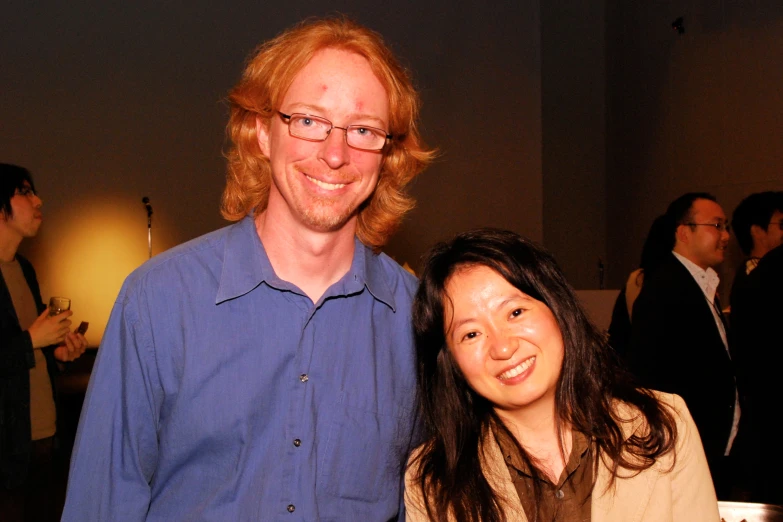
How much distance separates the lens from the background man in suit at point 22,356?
2.95 meters

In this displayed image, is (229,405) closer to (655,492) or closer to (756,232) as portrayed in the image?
(655,492)

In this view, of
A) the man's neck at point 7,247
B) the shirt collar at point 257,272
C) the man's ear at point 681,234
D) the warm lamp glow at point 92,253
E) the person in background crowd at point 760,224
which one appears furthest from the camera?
the warm lamp glow at point 92,253

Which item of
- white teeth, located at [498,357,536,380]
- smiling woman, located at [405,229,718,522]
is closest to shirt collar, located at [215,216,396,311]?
smiling woman, located at [405,229,718,522]

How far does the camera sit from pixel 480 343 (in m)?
1.65

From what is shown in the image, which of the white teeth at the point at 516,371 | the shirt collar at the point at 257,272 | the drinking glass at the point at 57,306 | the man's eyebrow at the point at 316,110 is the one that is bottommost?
the drinking glass at the point at 57,306

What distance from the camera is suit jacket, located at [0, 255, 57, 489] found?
2932mm

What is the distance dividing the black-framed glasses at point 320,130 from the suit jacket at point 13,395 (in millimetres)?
1914

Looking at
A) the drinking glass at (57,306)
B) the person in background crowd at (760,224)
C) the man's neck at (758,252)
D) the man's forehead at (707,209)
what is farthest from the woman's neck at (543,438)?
the man's neck at (758,252)

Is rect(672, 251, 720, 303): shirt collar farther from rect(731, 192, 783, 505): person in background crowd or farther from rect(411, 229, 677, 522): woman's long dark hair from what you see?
rect(411, 229, 677, 522): woman's long dark hair

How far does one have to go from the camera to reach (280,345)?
1636 millimetres

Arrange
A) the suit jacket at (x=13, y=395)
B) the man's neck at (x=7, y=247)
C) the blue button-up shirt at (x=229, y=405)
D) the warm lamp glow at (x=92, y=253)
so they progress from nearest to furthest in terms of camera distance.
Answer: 1. the blue button-up shirt at (x=229, y=405)
2. the suit jacket at (x=13, y=395)
3. the man's neck at (x=7, y=247)
4. the warm lamp glow at (x=92, y=253)

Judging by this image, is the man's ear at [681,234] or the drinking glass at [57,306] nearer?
the drinking glass at [57,306]

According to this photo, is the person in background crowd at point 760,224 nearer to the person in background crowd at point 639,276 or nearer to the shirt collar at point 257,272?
the person in background crowd at point 639,276

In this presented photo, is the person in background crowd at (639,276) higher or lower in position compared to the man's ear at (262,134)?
lower
